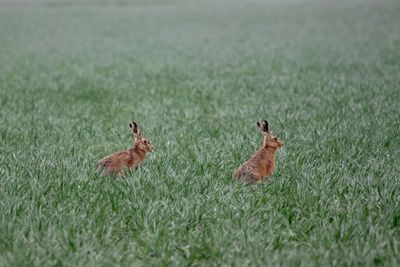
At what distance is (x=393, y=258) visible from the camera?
Answer: 370 centimetres

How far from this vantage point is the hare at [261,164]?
5203 millimetres

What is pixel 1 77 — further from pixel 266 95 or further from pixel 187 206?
pixel 187 206

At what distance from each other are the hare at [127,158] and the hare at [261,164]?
0.99m

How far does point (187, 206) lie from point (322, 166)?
5.93 feet

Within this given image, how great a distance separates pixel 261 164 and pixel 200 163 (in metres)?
0.78

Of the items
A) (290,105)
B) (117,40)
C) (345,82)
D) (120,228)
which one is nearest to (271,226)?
(120,228)

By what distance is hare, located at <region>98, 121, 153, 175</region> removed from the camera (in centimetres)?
541

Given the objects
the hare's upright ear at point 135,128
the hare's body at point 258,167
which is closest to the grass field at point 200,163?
the hare's body at point 258,167

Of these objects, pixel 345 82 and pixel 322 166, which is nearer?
pixel 322 166

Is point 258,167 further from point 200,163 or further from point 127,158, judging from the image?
point 127,158

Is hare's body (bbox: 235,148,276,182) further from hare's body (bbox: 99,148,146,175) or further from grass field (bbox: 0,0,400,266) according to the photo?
hare's body (bbox: 99,148,146,175)

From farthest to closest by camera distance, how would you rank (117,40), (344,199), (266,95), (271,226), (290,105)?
(117,40)
(266,95)
(290,105)
(344,199)
(271,226)

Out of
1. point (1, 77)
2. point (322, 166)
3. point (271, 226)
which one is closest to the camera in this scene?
point (271, 226)

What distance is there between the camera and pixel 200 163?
5.80 m
